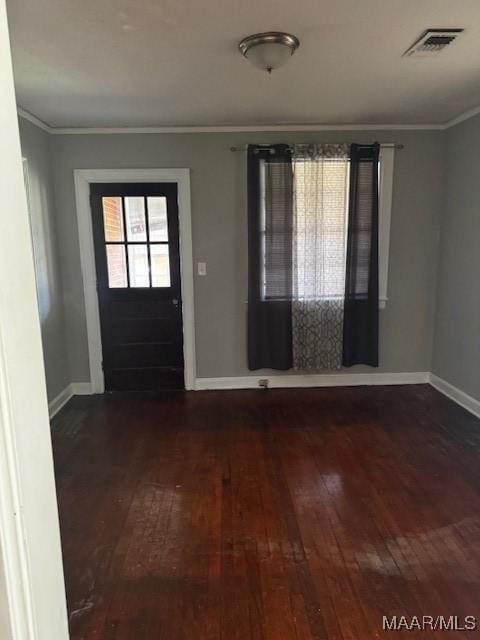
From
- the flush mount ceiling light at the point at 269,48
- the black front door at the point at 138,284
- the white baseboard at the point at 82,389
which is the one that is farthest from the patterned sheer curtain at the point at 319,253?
the white baseboard at the point at 82,389

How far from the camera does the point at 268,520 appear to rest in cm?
221

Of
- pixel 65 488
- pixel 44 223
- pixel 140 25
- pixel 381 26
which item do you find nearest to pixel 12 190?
pixel 140 25

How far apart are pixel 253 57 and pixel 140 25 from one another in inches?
22.9

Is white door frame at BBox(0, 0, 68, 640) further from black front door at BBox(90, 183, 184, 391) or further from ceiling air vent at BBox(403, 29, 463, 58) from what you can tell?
black front door at BBox(90, 183, 184, 391)

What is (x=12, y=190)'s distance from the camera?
640 millimetres

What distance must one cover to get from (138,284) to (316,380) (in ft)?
6.67

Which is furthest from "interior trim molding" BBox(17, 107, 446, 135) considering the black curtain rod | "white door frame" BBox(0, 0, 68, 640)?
"white door frame" BBox(0, 0, 68, 640)

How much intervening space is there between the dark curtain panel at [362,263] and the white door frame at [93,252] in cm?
151

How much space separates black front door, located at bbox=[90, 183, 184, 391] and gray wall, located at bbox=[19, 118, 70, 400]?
37 centimetres

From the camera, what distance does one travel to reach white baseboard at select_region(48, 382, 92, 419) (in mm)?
3734

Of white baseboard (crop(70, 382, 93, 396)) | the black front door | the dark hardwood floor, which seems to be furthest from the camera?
white baseboard (crop(70, 382, 93, 396))

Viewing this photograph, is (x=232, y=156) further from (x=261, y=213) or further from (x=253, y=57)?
(x=253, y=57)

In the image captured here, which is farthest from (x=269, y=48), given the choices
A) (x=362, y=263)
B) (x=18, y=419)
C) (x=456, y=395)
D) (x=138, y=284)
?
(x=456, y=395)

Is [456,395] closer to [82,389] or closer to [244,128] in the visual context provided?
[244,128]
